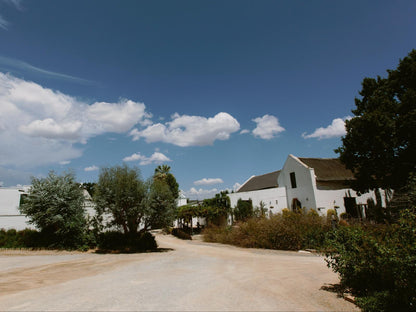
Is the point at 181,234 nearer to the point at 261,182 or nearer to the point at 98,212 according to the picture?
the point at 98,212

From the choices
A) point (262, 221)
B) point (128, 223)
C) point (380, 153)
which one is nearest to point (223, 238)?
point (262, 221)

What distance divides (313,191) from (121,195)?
20.1 m

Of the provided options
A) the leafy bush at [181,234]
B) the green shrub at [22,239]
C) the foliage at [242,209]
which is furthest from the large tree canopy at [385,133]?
the green shrub at [22,239]

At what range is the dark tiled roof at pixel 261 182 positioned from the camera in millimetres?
35222

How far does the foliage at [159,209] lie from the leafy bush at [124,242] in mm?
1297

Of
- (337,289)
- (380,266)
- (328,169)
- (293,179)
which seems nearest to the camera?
(380,266)

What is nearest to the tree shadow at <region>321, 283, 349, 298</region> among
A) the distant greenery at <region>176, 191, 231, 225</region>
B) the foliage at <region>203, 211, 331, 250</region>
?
the foliage at <region>203, 211, 331, 250</region>

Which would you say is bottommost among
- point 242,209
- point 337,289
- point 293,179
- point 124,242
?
point 337,289

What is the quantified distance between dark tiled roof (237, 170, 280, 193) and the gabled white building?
314 cm

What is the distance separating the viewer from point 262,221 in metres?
17.0

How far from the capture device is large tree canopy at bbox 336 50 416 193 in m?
18.1

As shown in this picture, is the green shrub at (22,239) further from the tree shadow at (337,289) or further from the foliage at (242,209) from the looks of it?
the foliage at (242,209)

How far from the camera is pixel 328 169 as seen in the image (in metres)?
29.2

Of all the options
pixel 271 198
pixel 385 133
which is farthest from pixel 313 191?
pixel 385 133
